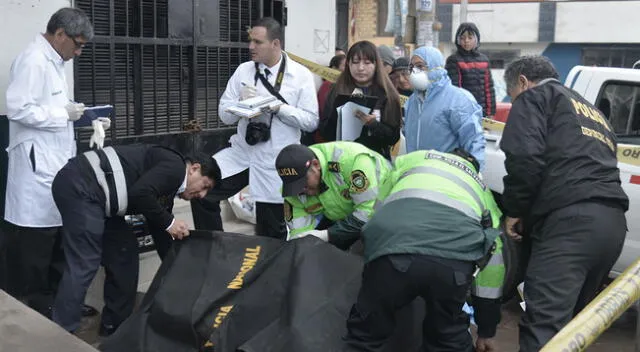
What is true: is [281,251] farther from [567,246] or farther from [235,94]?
[235,94]

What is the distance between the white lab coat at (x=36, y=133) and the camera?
455 centimetres

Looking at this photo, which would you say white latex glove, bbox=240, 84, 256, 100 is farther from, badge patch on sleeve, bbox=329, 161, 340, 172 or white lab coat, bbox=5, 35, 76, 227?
badge patch on sleeve, bbox=329, 161, 340, 172

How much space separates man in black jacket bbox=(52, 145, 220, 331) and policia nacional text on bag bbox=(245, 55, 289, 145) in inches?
32.5

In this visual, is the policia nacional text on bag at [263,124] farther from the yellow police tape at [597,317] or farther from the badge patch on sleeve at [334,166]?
the yellow police tape at [597,317]

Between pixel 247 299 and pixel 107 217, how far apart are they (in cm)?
121

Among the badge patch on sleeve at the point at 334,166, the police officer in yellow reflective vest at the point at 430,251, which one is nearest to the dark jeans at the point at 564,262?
the police officer in yellow reflective vest at the point at 430,251

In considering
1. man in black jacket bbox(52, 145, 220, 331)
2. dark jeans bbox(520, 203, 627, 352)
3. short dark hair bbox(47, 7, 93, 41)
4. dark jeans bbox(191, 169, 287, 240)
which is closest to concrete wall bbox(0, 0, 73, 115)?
short dark hair bbox(47, 7, 93, 41)

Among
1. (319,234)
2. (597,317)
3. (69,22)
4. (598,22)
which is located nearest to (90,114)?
(69,22)

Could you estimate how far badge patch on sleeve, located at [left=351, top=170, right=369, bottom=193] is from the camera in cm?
393

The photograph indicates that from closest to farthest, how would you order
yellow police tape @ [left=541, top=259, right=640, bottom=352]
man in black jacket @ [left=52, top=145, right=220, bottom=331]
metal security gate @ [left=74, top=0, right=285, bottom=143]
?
yellow police tape @ [left=541, top=259, right=640, bottom=352] < man in black jacket @ [left=52, top=145, right=220, bottom=331] < metal security gate @ [left=74, top=0, right=285, bottom=143]

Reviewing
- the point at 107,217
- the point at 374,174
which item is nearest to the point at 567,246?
the point at 374,174

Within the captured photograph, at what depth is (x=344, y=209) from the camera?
4.20m

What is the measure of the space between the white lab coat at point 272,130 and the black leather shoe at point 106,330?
1.28m

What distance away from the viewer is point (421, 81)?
5.54 meters
